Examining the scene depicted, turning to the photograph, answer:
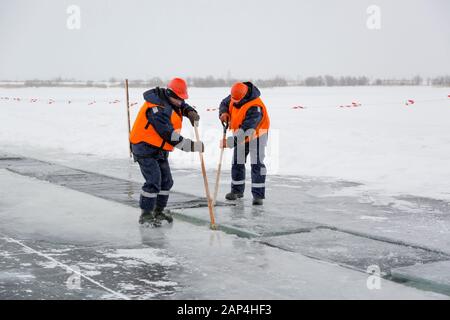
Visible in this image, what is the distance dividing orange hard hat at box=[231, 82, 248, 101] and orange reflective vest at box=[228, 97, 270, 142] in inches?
5.2

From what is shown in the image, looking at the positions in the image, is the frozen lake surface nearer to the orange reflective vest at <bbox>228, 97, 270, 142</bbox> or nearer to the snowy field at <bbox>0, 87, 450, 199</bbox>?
the orange reflective vest at <bbox>228, 97, 270, 142</bbox>

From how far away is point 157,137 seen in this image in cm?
770

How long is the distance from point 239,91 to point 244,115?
13.2 inches

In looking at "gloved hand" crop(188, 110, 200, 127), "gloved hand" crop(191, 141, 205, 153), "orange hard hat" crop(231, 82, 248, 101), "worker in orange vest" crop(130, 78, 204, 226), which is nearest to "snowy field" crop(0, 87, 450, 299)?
"worker in orange vest" crop(130, 78, 204, 226)

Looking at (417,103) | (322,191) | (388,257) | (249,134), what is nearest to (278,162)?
(322,191)

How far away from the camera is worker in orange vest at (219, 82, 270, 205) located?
9.12m

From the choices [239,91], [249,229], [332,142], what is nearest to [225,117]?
[239,91]

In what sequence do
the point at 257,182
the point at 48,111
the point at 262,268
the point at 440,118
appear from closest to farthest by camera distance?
the point at 262,268
the point at 257,182
the point at 440,118
the point at 48,111

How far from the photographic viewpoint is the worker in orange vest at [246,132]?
29.9 feet

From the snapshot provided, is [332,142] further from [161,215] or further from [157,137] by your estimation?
[157,137]

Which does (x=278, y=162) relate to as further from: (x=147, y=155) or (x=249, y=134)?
(x=147, y=155)

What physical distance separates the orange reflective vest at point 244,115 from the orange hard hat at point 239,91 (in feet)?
0.43
